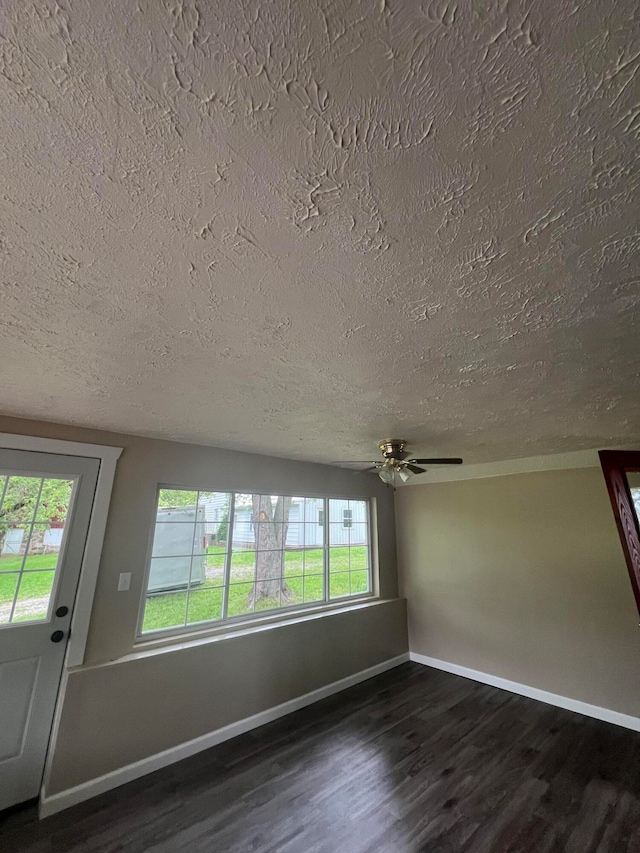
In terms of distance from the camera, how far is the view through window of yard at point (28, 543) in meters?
2.13

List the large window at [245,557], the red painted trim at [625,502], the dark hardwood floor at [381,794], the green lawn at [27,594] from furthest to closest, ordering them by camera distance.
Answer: the large window at [245,557] → the red painted trim at [625,502] → the green lawn at [27,594] → the dark hardwood floor at [381,794]

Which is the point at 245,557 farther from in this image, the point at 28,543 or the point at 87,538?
the point at 28,543

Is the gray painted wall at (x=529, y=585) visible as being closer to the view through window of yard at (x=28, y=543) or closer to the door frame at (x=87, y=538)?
the door frame at (x=87, y=538)

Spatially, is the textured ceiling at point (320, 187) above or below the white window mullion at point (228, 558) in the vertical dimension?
above

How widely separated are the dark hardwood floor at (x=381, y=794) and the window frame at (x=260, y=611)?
76cm

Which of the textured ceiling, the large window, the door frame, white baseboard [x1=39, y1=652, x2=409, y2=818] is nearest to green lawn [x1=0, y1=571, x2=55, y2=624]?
the door frame

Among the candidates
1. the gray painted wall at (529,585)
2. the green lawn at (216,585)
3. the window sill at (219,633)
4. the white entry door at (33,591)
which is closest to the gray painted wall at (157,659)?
the window sill at (219,633)

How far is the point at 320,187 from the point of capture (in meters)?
0.74

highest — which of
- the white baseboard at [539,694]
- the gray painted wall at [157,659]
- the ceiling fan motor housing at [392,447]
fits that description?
the ceiling fan motor housing at [392,447]

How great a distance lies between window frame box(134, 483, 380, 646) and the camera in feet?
8.63

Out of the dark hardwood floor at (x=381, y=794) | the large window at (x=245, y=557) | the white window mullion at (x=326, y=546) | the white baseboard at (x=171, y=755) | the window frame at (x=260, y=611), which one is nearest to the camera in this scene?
the dark hardwood floor at (x=381, y=794)

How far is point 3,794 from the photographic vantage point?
1959 mm

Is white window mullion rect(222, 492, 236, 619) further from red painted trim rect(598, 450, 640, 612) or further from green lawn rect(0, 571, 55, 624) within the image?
red painted trim rect(598, 450, 640, 612)

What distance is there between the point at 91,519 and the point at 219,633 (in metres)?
1.37
